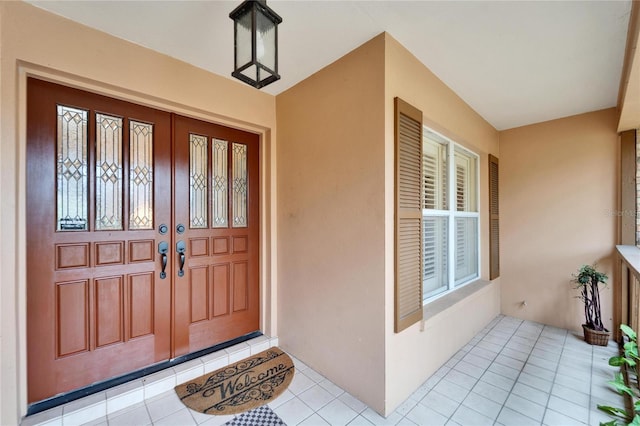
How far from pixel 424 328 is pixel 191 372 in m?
1.89

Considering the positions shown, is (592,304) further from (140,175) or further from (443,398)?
(140,175)

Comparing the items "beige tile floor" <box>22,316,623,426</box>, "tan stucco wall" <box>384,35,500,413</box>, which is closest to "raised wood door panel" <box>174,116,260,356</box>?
"beige tile floor" <box>22,316,623,426</box>

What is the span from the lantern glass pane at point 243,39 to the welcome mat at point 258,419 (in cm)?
209

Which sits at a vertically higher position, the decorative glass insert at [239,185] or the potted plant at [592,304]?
the decorative glass insert at [239,185]

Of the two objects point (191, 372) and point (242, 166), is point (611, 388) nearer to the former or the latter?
point (191, 372)

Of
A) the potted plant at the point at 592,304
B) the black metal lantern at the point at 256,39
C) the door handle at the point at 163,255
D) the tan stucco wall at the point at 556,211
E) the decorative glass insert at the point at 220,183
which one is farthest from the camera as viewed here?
the tan stucco wall at the point at 556,211

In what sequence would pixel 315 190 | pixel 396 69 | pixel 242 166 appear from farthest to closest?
pixel 242 166 < pixel 315 190 < pixel 396 69

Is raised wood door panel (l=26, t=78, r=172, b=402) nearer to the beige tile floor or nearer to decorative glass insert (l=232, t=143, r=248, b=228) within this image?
the beige tile floor

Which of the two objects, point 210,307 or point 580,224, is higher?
point 580,224

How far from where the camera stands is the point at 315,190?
2318 millimetres

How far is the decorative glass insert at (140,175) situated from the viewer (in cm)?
209

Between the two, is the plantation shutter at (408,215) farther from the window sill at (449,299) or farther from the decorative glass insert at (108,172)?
the decorative glass insert at (108,172)

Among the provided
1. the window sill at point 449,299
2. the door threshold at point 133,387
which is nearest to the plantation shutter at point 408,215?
the window sill at point 449,299

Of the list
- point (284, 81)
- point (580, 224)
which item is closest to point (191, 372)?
point (284, 81)
